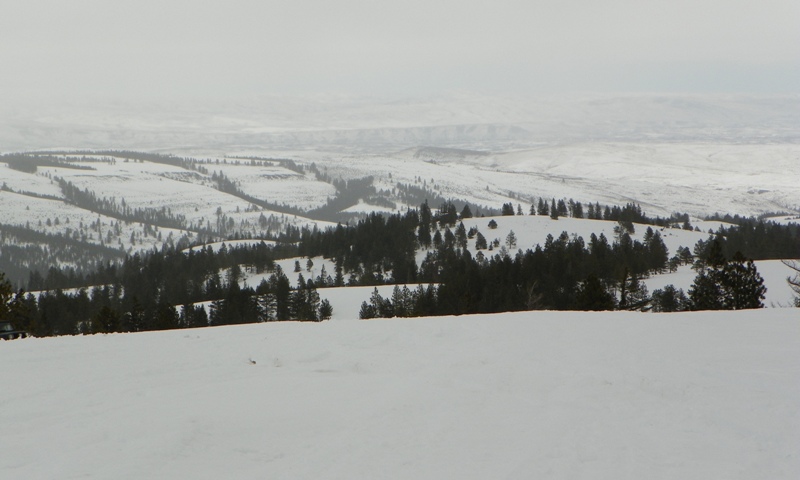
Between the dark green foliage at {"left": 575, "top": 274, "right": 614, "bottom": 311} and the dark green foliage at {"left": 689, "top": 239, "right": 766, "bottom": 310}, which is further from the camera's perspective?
the dark green foliage at {"left": 575, "top": 274, "right": 614, "bottom": 311}

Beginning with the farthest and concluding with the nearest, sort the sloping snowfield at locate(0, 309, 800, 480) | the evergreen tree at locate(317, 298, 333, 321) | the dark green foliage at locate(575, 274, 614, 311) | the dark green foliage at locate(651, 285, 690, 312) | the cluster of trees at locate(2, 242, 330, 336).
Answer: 1. the evergreen tree at locate(317, 298, 333, 321)
2. the dark green foliage at locate(651, 285, 690, 312)
3. the cluster of trees at locate(2, 242, 330, 336)
4. the dark green foliage at locate(575, 274, 614, 311)
5. the sloping snowfield at locate(0, 309, 800, 480)

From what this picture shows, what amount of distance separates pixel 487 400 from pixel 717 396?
17.5 feet

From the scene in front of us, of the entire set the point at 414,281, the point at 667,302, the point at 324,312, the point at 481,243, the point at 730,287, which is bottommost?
the point at 414,281

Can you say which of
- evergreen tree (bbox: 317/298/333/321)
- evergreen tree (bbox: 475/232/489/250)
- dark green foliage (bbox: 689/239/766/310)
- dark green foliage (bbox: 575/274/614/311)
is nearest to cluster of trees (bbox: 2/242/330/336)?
evergreen tree (bbox: 317/298/333/321)

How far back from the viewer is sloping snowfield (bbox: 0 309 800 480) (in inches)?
400

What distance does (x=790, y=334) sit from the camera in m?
20.3

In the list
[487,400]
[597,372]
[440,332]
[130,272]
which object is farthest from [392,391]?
[130,272]

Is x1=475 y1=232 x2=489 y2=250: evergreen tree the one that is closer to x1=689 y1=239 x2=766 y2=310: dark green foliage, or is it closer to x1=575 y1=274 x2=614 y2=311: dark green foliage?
x1=689 y1=239 x2=766 y2=310: dark green foliage

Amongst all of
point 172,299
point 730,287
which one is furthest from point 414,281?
point 730,287

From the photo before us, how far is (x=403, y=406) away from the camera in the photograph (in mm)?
12953

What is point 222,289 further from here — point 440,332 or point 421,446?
point 421,446

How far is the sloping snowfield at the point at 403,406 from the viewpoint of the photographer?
1015 cm

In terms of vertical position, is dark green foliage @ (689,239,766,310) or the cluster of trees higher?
dark green foliage @ (689,239,766,310)

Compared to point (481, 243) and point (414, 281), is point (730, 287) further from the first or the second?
point (481, 243)
